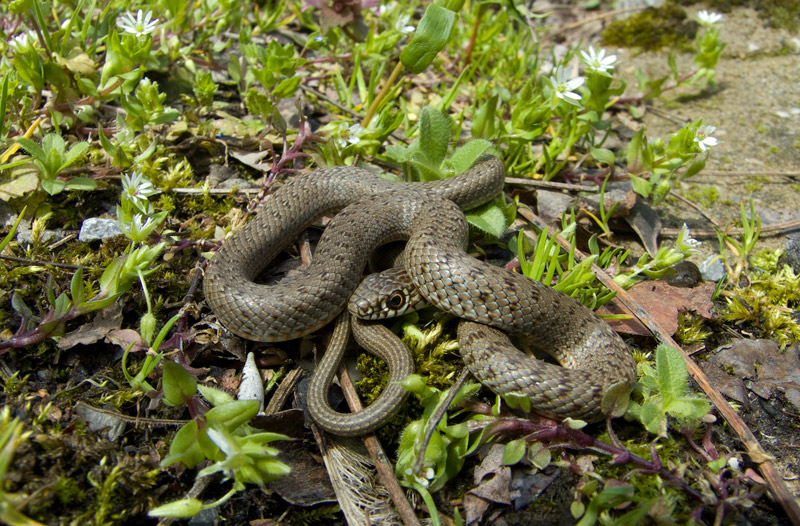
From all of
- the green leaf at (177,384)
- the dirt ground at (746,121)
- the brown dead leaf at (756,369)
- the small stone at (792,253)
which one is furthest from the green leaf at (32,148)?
the small stone at (792,253)

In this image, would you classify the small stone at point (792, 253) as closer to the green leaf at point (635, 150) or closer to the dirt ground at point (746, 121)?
the dirt ground at point (746, 121)

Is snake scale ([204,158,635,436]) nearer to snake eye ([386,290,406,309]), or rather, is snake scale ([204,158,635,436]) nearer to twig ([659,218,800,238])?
snake eye ([386,290,406,309])

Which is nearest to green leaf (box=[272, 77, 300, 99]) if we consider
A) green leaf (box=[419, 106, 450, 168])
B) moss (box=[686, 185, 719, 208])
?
green leaf (box=[419, 106, 450, 168])

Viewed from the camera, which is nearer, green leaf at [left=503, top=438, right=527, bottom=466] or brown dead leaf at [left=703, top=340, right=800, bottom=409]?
green leaf at [left=503, top=438, right=527, bottom=466]

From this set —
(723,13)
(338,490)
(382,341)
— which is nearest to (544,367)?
(382,341)

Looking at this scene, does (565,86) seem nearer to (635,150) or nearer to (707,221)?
(635,150)

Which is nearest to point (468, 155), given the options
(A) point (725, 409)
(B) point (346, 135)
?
(B) point (346, 135)
